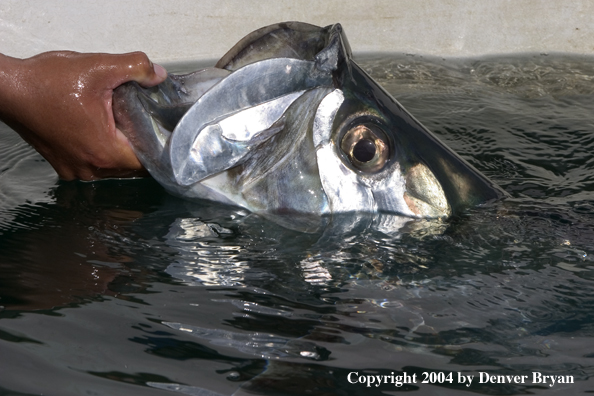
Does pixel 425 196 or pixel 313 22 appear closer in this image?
pixel 425 196

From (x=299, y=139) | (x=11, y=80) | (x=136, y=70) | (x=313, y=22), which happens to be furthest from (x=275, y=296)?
(x=313, y=22)

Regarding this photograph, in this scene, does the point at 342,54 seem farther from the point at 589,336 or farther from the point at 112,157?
the point at 589,336

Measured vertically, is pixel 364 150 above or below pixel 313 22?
below

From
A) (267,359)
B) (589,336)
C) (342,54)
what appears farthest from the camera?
(342,54)

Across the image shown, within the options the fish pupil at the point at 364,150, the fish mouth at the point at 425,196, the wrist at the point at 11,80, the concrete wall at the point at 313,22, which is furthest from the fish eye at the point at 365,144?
the concrete wall at the point at 313,22

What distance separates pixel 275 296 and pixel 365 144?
0.54m

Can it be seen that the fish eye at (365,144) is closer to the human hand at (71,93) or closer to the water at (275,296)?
the water at (275,296)

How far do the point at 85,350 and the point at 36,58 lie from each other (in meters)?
0.98

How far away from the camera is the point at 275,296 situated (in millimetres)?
1703

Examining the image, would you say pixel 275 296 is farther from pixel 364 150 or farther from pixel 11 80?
pixel 11 80

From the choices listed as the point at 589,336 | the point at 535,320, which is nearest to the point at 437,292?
Answer: the point at 535,320

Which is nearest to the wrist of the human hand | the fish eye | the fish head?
the human hand

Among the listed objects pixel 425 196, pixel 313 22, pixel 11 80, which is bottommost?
pixel 425 196

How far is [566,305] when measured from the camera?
5.67ft
